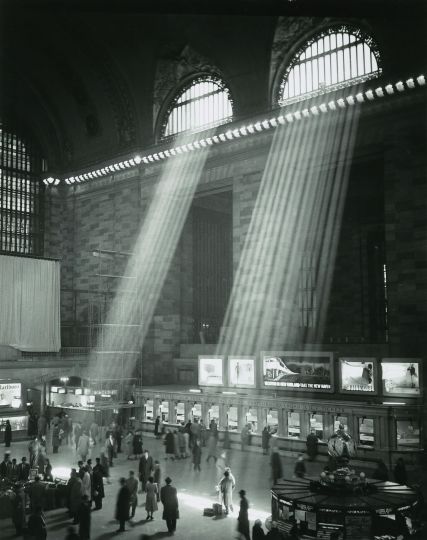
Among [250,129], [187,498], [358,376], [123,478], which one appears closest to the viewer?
[123,478]

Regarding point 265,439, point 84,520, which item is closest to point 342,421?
point 265,439

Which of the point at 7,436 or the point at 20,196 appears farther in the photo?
the point at 20,196

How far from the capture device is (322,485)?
34.0 feet

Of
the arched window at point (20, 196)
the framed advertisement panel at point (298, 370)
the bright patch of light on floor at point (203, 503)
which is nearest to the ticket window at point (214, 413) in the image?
the framed advertisement panel at point (298, 370)

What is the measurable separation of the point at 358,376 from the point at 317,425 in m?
1.98

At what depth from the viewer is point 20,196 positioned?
95.3 ft

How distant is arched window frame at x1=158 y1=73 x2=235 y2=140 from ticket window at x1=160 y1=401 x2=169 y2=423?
432 inches

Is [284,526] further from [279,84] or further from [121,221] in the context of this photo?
[121,221]

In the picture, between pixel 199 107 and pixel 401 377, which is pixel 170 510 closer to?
pixel 401 377

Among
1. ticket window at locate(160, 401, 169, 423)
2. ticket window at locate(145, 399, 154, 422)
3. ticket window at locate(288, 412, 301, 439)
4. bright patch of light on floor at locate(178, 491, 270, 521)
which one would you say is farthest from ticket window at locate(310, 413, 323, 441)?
ticket window at locate(145, 399, 154, 422)

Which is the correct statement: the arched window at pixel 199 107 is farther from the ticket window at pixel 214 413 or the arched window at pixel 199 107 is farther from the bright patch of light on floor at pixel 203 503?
the bright patch of light on floor at pixel 203 503

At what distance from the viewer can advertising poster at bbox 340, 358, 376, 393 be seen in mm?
18188

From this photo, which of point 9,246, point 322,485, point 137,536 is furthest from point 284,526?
point 9,246

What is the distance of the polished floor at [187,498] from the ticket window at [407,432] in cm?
236
